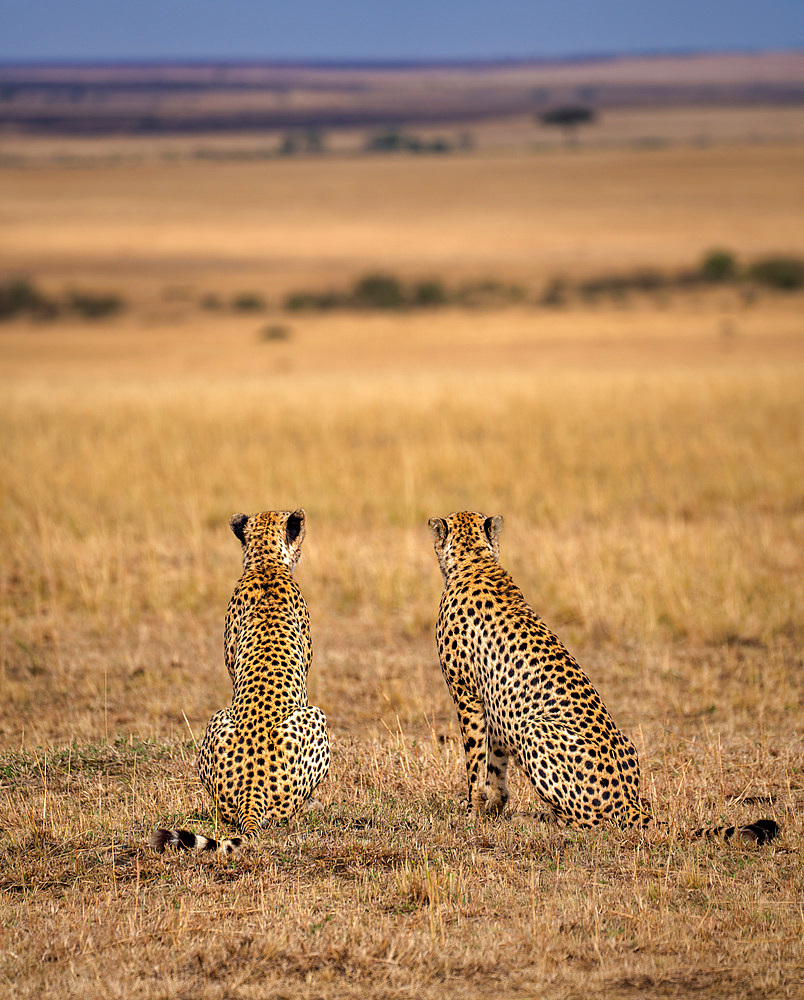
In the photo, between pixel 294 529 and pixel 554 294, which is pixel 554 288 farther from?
pixel 294 529

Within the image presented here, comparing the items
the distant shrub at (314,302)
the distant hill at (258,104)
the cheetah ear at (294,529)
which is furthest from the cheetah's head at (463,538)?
the distant hill at (258,104)

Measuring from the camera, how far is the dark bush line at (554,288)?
44344 mm

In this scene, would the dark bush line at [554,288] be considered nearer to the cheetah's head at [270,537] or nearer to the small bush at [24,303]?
the small bush at [24,303]

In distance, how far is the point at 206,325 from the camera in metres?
39.5

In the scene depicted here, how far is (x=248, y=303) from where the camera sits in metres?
44.9

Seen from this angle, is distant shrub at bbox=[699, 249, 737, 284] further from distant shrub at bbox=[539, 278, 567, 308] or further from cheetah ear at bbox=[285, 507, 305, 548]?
cheetah ear at bbox=[285, 507, 305, 548]

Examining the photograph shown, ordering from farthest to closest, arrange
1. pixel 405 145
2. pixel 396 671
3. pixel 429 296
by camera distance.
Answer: pixel 405 145
pixel 429 296
pixel 396 671

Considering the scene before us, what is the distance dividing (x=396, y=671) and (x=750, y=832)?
3150 mm

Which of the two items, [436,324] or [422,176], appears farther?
[422,176]

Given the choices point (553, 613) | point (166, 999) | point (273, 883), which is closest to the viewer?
point (166, 999)

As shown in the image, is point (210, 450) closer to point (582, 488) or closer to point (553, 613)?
point (582, 488)

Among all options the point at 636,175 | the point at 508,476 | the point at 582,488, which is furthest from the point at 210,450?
the point at 636,175

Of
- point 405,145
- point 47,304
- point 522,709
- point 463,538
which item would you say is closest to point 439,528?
point 463,538

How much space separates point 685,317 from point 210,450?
25.3m
